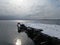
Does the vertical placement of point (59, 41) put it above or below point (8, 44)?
above

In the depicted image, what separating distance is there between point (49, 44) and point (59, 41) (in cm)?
168

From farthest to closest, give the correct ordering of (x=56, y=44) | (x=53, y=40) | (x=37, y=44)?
(x=37, y=44)
(x=53, y=40)
(x=56, y=44)

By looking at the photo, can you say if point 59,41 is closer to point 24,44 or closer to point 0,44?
point 24,44

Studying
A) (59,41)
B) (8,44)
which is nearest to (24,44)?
(8,44)

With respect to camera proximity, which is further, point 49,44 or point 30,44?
point 30,44

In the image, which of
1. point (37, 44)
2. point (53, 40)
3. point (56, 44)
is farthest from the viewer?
point (37, 44)

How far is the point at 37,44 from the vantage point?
27469 mm

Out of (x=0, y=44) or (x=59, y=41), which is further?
(x=0, y=44)

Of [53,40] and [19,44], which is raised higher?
[53,40]

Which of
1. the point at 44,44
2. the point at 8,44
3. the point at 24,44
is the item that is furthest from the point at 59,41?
the point at 8,44

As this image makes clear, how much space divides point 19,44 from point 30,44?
203 cm

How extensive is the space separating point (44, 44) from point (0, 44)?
9.04m

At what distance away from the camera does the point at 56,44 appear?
21531 mm

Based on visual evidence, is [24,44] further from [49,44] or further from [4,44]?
[49,44]
